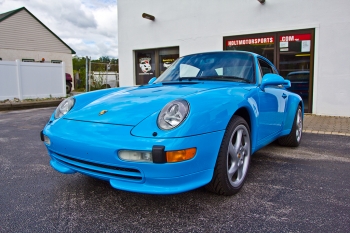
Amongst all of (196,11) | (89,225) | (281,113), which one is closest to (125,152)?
(89,225)

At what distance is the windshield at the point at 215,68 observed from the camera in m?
3.26

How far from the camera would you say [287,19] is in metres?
8.19

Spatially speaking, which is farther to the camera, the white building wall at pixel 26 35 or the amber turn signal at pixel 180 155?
the white building wall at pixel 26 35

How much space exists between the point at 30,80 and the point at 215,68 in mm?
11852

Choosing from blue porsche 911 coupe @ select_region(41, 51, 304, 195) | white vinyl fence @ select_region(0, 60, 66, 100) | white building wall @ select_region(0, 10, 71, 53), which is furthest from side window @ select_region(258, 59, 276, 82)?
white building wall @ select_region(0, 10, 71, 53)

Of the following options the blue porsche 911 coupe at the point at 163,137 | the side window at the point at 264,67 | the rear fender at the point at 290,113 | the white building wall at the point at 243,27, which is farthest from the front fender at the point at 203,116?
the white building wall at the point at 243,27

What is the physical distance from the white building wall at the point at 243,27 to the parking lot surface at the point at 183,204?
497cm

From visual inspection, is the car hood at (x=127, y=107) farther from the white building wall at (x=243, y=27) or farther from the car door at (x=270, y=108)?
the white building wall at (x=243, y=27)

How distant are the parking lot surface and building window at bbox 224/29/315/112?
17.1 ft

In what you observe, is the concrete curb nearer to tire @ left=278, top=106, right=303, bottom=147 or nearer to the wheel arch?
tire @ left=278, top=106, right=303, bottom=147

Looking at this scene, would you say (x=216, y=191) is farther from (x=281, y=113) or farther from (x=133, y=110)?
(x=281, y=113)

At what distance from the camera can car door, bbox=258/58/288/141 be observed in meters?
3.09

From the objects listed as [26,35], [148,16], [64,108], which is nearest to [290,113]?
[64,108]

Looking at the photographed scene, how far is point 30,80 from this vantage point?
12969 mm
